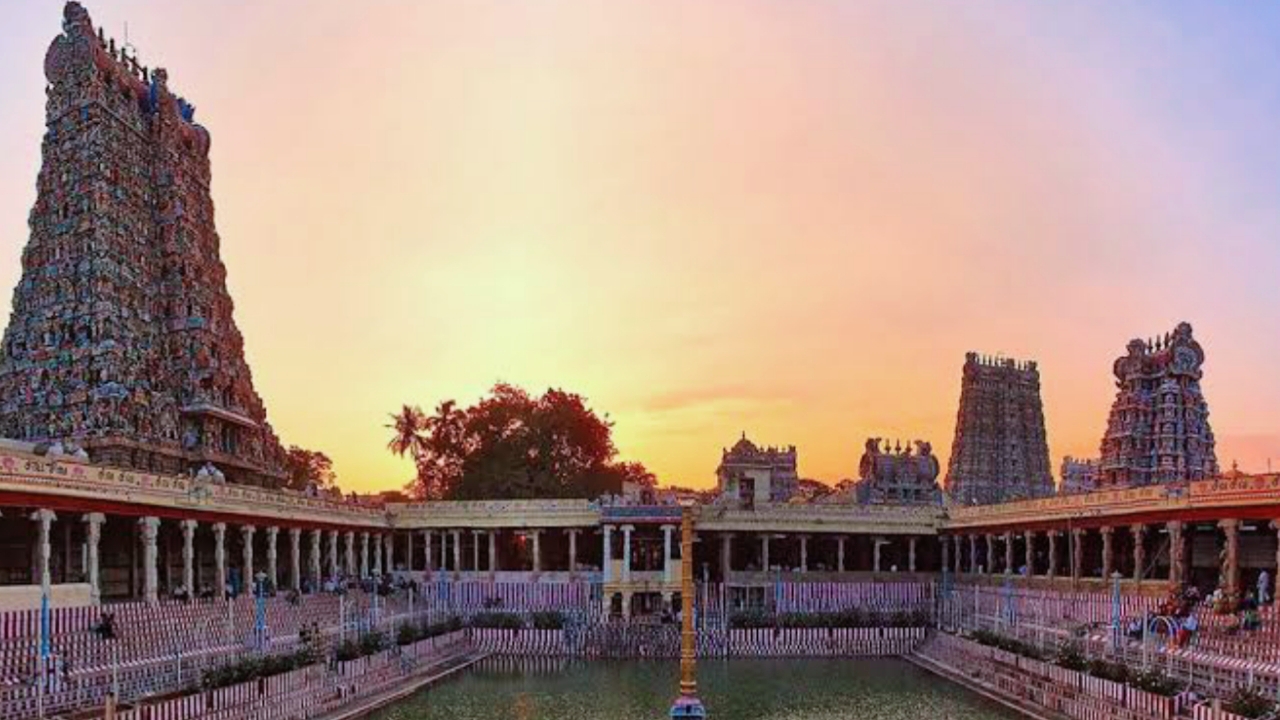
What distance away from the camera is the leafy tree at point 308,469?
325 ft

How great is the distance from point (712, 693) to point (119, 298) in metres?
30.3

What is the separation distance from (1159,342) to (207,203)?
52435mm

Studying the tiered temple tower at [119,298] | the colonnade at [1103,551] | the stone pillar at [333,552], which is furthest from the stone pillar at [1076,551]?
the tiered temple tower at [119,298]

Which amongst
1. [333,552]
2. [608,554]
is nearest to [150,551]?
[333,552]

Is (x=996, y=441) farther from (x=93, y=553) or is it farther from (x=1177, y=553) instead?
(x=93, y=553)

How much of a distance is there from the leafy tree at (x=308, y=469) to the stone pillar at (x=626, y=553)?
120 ft

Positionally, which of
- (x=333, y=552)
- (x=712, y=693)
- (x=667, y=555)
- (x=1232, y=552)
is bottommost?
(x=712, y=693)

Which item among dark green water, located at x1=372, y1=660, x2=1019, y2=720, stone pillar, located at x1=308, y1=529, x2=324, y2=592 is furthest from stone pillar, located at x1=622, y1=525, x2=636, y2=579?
stone pillar, located at x1=308, y1=529, x2=324, y2=592

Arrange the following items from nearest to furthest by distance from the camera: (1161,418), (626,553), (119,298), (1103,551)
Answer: (1103,551) → (119,298) → (626,553) → (1161,418)

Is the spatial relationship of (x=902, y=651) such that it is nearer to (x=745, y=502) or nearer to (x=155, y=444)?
(x=745, y=502)

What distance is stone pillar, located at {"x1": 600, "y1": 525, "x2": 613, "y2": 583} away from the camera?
195 feet

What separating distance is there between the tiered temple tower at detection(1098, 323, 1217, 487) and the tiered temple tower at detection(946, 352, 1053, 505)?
58.9ft

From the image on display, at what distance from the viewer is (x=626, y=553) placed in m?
59.8

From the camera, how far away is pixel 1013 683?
38.4m
